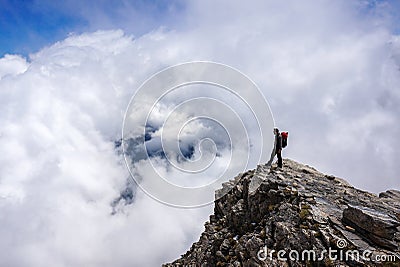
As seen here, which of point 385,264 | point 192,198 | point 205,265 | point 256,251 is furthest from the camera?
point 205,265

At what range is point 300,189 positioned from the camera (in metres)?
23.1

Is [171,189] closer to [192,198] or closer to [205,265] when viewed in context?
[192,198]

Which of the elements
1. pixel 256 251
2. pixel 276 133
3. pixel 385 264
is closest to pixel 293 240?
pixel 256 251

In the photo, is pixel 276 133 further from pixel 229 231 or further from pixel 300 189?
pixel 229 231

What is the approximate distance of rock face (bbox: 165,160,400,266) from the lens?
15.1 metres

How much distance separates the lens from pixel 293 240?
17359 millimetres

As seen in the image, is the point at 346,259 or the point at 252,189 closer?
the point at 346,259

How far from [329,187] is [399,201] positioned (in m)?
6.36

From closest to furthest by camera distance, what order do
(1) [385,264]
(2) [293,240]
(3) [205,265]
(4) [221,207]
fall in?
(1) [385,264]
(2) [293,240]
(3) [205,265]
(4) [221,207]

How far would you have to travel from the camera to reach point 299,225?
1823 cm

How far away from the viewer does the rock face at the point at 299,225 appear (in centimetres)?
1512

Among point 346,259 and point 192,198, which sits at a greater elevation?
point 192,198

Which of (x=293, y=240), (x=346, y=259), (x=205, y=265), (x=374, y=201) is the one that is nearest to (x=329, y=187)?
(x=374, y=201)

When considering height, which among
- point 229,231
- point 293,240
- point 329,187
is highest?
point 329,187
